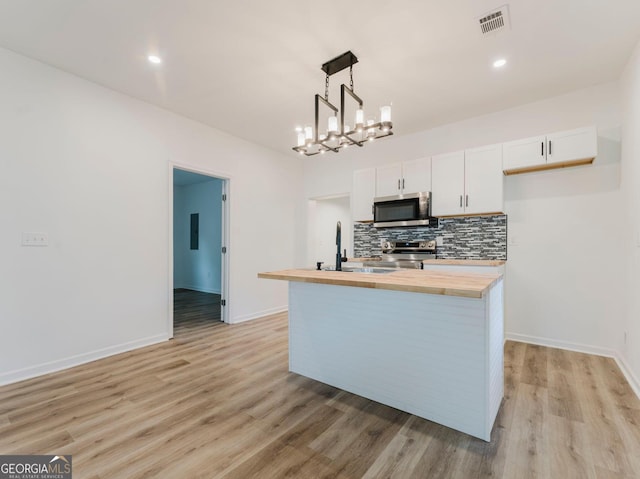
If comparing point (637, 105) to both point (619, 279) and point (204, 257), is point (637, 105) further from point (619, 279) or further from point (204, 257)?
point (204, 257)

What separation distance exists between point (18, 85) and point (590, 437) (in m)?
4.79

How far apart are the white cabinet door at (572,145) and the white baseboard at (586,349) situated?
191 cm

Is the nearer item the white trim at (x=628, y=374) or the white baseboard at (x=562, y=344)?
the white trim at (x=628, y=374)

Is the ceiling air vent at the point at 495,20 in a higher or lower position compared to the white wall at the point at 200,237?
higher

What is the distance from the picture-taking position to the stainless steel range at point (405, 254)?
385cm

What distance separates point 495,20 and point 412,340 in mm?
2287

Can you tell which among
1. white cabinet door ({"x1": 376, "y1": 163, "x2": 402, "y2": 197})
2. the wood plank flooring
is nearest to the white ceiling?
white cabinet door ({"x1": 376, "y1": 163, "x2": 402, "y2": 197})

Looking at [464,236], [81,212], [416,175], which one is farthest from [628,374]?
[81,212]

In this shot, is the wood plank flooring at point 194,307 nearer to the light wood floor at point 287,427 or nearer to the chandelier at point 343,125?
the light wood floor at point 287,427

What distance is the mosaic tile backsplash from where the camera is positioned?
3.50 meters

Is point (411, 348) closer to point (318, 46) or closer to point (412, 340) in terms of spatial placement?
point (412, 340)

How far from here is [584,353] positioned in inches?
118

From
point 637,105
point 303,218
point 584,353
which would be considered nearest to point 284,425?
point 584,353

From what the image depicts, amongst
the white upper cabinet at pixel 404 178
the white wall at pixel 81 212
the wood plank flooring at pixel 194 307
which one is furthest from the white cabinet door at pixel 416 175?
the wood plank flooring at pixel 194 307
